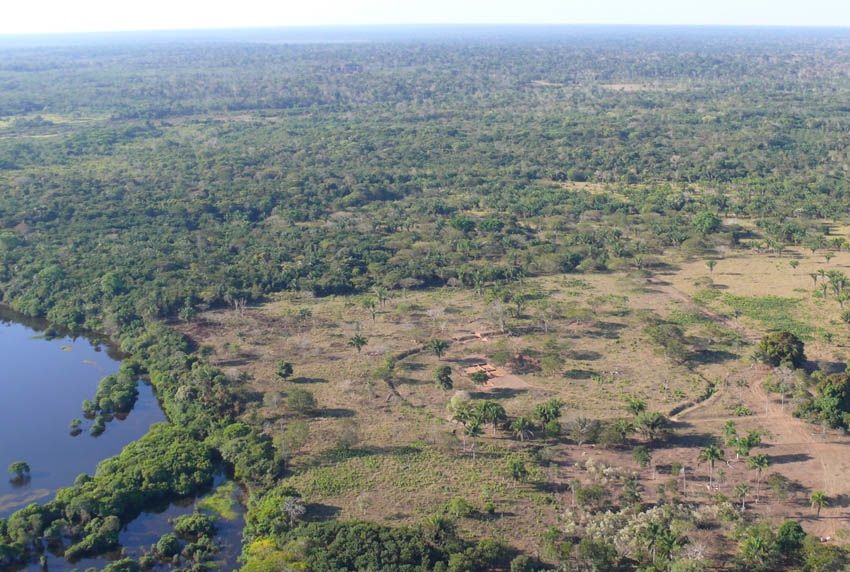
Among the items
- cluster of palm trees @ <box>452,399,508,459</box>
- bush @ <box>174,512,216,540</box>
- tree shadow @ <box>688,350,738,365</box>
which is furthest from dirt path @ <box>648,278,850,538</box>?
bush @ <box>174,512,216,540</box>

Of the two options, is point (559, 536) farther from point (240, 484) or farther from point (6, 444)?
point (6, 444)

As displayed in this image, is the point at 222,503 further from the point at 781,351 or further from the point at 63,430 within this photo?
the point at 781,351

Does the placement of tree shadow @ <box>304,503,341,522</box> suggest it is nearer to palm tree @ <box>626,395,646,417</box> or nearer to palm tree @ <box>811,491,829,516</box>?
palm tree @ <box>626,395,646,417</box>

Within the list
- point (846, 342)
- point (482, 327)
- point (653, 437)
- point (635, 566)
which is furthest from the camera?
point (482, 327)

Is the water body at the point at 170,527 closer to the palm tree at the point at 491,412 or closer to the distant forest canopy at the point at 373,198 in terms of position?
the palm tree at the point at 491,412

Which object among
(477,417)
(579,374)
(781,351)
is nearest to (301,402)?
(477,417)

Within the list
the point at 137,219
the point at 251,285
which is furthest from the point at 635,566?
the point at 137,219
